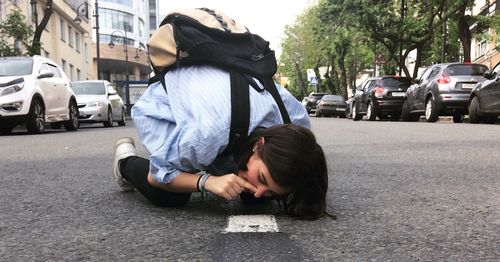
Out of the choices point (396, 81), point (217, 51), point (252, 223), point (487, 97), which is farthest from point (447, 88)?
point (252, 223)

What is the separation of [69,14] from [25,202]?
1453 inches

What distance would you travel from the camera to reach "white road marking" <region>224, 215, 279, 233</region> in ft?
8.34

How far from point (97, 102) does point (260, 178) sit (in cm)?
1382

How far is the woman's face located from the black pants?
535 millimetres

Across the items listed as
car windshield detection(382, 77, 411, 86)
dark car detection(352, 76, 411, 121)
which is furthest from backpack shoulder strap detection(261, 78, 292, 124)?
car windshield detection(382, 77, 411, 86)

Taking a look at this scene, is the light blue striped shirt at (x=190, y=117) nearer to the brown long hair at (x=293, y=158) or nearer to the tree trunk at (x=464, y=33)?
the brown long hair at (x=293, y=158)

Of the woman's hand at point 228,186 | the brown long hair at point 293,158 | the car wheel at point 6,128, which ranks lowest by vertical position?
the car wheel at point 6,128

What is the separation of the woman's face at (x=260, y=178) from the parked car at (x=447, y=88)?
12.8 meters

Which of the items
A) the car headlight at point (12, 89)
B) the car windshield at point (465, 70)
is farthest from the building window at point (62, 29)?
the car windshield at point (465, 70)

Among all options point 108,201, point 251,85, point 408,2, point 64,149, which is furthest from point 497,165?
point 408,2

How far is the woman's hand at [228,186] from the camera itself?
247cm

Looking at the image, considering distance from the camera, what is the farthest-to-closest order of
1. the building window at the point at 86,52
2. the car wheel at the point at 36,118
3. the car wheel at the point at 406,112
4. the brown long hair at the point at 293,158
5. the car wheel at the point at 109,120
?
the building window at the point at 86,52, the car wheel at the point at 406,112, the car wheel at the point at 109,120, the car wheel at the point at 36,118, the brown long hair at the point at 293,158

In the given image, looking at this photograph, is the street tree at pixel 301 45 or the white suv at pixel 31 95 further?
the street tree at pixel 301 45

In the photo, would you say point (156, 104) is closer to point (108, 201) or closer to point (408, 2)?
point (108, 201)
